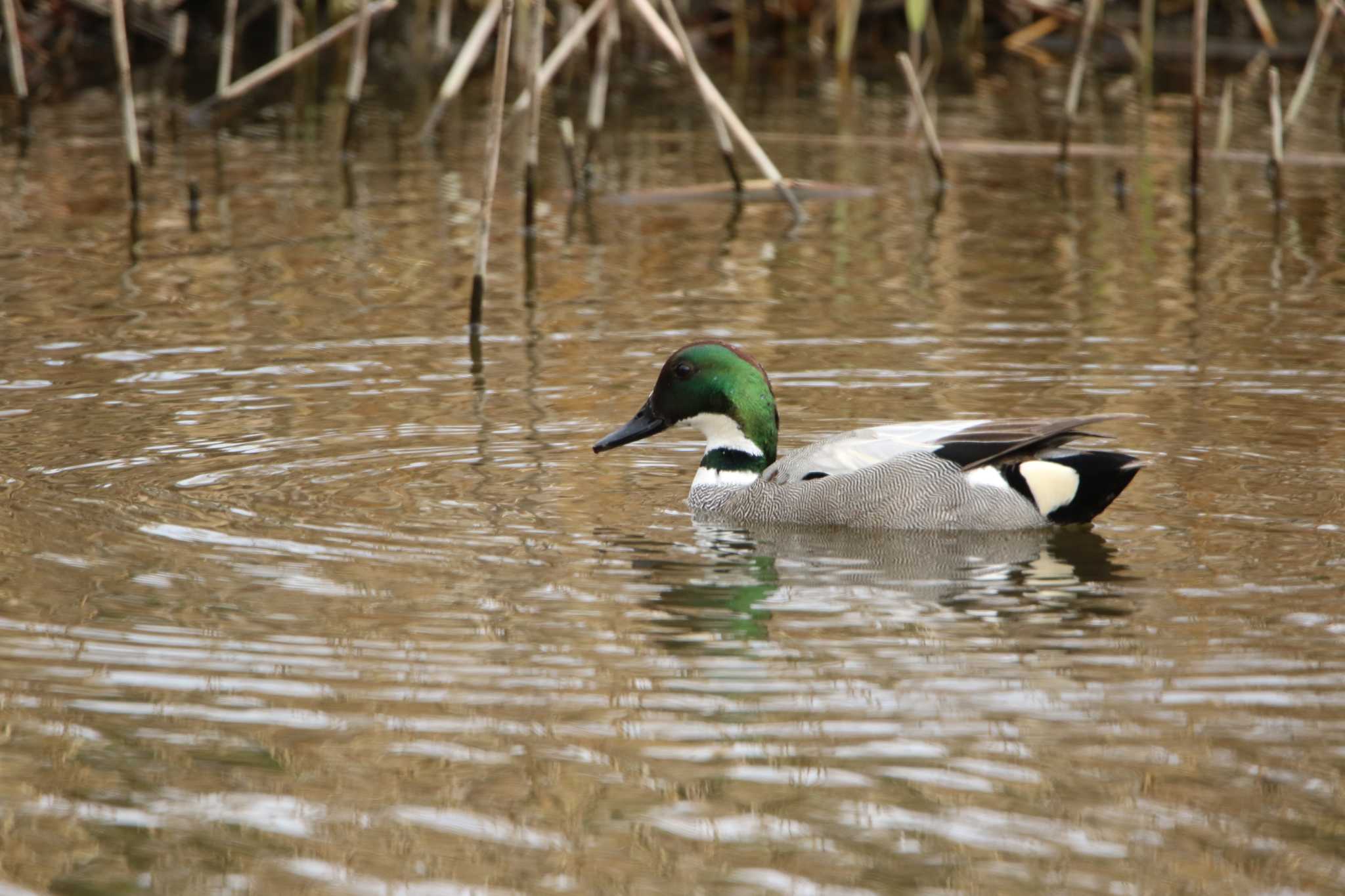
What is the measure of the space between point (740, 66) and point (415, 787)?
1839 centimetres

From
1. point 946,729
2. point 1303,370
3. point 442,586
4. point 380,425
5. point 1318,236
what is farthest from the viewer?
point 1318,236

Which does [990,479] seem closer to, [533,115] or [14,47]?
[533,115]

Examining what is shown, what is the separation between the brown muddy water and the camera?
14.7 ft

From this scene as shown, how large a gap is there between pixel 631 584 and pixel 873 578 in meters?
0.81

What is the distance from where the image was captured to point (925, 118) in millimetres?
13648

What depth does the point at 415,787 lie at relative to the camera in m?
4.72

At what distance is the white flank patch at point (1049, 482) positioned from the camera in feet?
22.7

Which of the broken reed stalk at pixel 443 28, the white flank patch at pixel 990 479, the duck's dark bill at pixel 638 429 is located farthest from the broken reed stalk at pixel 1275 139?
the broken reed stalk at pixel 443 28

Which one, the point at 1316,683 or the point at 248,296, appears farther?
the point at 248,296

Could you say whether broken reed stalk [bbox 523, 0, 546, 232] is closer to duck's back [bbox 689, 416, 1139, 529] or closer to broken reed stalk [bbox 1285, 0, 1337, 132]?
duck's back [bbox 689, 416, 1139, 529]

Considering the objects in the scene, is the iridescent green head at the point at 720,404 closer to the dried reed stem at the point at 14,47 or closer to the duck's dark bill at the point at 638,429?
the duck's dark bill at the point at 638,429

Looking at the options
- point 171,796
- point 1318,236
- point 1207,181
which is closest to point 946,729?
point 171,796

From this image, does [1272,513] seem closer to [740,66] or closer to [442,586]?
[442,586]

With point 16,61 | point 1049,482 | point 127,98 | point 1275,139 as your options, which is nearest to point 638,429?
point 1049,482
